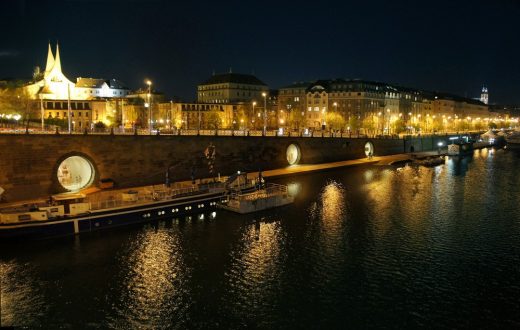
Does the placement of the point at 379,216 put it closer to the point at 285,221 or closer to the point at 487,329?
the point at 285,221

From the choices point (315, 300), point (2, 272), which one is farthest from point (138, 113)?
point (315, 300)

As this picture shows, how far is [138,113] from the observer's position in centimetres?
15362

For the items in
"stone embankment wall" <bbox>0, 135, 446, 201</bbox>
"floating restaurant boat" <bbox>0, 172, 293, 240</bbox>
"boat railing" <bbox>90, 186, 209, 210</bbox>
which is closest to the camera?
"floating restaurant boat" <bbox>0, 172, 293, 240</bbox>

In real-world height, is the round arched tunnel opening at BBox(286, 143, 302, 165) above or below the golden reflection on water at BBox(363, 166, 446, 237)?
above

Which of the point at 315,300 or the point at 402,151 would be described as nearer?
the point at 315,300

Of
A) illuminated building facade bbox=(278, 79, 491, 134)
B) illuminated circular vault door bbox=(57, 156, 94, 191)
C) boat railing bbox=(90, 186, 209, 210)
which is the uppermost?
illuminated building facade bbox=(278, 79, 491, 134)

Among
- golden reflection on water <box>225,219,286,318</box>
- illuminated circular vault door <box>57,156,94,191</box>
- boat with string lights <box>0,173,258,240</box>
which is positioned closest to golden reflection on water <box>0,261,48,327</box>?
boat with string lights <box>0,173,258,240</box>

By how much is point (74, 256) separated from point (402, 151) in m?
94.3

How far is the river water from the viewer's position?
26.4 meters

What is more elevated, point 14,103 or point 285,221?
point 14,103

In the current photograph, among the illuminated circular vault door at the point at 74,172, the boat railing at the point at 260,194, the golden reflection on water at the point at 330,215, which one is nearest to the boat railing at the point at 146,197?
the boat railing at the point at 260,194

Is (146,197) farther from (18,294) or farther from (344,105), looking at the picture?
(344,105)

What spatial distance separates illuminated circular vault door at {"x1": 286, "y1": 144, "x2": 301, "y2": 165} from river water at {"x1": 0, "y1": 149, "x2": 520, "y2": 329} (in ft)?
106

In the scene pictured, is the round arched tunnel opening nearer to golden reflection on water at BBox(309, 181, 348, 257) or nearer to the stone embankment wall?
the stone embankment wall
